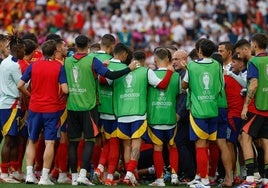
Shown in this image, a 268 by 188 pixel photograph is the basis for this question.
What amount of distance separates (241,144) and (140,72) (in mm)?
2083

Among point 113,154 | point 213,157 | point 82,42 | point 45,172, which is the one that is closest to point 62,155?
point 45,172

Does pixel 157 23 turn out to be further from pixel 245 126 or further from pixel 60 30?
pixel 245 126

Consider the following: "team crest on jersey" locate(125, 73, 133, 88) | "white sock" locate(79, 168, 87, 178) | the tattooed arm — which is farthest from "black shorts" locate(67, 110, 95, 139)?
the tattooed arm

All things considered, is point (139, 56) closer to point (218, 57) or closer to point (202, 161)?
point (218, 57)

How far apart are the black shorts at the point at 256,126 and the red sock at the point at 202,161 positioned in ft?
2.51

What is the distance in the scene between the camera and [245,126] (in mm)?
15812

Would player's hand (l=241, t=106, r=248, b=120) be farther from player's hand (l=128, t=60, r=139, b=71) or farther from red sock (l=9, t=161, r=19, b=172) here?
red sock (l=9, t=161, r=19, b=172)

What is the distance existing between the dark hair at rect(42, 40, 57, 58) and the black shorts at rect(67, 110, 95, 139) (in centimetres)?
102

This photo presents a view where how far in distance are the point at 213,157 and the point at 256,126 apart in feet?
3.78

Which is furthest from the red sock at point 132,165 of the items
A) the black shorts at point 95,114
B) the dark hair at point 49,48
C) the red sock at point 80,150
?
the dark hair at point 49,48

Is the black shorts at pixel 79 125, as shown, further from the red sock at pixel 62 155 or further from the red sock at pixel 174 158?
the red sock at pixel 174 158

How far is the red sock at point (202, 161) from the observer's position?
15.7 meters

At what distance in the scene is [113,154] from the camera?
1633 cm

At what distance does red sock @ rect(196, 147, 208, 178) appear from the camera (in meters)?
15.7
